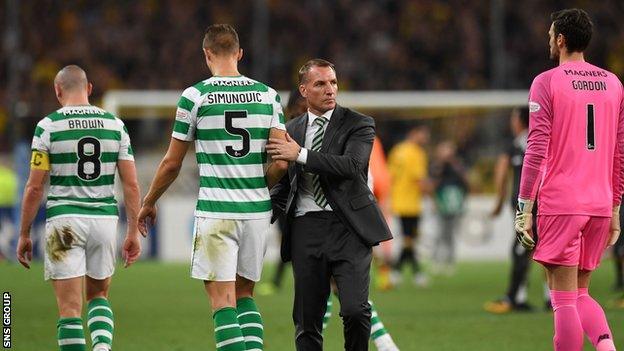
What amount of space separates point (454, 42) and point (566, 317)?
22810mm

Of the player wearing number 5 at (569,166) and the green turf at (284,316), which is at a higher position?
the player wearing number 5 at (569,166)

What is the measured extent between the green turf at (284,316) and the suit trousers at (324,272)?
2.46 metres

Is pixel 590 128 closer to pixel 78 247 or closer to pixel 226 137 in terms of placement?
pixel 226 137

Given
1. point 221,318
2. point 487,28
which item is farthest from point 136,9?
point 221,318

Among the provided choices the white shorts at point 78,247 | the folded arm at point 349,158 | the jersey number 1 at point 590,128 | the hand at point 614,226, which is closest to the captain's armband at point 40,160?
the white shorts at point 78,247

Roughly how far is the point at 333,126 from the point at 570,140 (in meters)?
1.49

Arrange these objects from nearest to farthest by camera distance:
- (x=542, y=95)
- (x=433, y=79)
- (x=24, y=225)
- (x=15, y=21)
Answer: (x=542, y=95) → (x=24, y=225) → (x=15, y=21) → (x=433, y=79)

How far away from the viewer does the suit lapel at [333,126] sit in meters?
7.70

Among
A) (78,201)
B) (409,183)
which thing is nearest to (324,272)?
(78,201)

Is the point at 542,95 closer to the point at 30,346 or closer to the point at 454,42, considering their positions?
the point at 30,346

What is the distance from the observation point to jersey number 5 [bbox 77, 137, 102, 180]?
8219 millimetres

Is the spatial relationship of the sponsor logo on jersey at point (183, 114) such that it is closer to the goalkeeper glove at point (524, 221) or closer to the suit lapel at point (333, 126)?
the suit lapel at point (333, 126)

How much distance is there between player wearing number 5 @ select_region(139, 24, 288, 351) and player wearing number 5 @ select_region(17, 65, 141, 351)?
916 millimetres

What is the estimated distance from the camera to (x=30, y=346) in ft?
33.0
